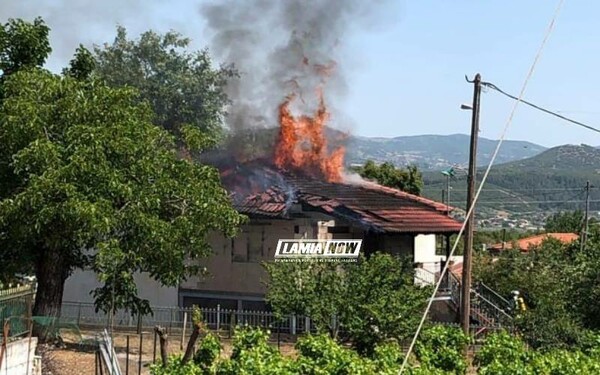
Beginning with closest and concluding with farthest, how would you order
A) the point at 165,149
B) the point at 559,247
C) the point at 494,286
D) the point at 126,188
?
the point at 126,188 < the point at 165,149 < the point at 494,286 < the point at 559,247

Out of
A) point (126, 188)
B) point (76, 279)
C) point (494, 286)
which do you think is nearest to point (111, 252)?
point (126, 188)

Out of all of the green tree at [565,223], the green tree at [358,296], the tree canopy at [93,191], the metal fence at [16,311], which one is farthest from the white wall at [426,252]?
the green tree at [565,223]

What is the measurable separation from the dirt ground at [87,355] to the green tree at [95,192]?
3.80ft

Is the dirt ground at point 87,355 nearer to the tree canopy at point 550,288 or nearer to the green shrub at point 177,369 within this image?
the green shrub at point 177,369

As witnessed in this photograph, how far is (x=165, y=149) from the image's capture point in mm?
Answer: 23500

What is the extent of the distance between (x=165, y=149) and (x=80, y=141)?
368 cm

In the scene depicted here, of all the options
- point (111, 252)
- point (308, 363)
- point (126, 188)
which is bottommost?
point (308, 363)

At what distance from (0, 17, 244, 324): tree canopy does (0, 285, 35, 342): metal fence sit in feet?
5.01

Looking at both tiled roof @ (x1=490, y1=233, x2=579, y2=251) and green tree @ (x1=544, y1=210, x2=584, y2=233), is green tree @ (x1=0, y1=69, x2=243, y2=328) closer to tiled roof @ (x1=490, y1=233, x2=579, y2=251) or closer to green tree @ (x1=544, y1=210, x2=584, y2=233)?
tiled roof @ (x1=490, y1=233, x2=579, y2=251)

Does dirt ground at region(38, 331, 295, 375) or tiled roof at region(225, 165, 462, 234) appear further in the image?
tiled roof at region(225, 165, 462, 234)

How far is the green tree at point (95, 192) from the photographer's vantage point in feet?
64.3

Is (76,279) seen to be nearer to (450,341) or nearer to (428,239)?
(428,239)

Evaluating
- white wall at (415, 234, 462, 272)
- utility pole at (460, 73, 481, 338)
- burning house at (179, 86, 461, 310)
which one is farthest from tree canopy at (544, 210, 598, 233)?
utility pole at (460, 73, 481, 338)

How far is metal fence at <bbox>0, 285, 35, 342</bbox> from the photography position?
59.6ft
